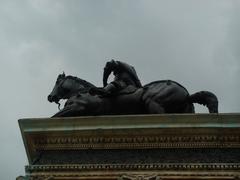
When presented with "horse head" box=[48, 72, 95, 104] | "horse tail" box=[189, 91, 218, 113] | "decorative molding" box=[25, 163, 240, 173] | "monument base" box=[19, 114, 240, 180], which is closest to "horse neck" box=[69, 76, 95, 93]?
"horse head" box=[48, 72, 95, 104]

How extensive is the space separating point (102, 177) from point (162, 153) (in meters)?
1.17

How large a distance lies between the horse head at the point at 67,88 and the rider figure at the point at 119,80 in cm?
50

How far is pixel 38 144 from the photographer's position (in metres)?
12.1

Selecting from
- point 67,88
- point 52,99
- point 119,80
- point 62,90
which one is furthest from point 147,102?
point 52,99

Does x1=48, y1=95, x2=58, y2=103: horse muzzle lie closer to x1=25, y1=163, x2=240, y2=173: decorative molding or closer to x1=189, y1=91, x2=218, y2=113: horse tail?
x1=25, y1=163, x2=240, y2=173: decorative molding

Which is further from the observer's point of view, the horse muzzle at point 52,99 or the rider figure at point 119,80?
the horse muzzle at point 52,99

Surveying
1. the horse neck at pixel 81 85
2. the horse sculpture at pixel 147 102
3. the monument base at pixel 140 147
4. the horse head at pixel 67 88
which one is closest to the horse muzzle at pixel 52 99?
the horse head at pixel 67 88

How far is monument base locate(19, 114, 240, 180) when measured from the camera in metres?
11.0

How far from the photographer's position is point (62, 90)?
1399 centimetres

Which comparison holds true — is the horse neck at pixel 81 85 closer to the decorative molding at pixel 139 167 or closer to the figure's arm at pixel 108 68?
the figure's arm at pixel 108 68

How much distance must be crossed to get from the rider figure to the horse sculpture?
0.43 ft

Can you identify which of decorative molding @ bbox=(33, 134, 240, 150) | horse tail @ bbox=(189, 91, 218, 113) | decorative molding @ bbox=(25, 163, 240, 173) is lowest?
decorative molding @ bbox=(25, 163, 240, 173)

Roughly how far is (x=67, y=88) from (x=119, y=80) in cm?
132

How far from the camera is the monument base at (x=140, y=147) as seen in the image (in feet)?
36.1
